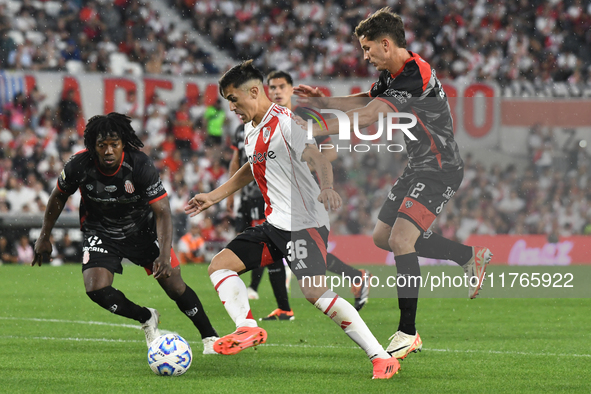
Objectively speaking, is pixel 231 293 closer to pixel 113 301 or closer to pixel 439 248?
pixel 113 301

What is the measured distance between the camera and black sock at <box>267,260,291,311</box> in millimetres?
8617

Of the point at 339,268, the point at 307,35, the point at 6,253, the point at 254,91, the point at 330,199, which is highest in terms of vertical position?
the point at 307,35

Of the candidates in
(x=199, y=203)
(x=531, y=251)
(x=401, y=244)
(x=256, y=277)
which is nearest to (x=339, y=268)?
(x=256, y=277)

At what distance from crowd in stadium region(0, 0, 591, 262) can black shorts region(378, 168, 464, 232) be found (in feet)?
16.1

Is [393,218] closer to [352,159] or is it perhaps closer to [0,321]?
[0,321]

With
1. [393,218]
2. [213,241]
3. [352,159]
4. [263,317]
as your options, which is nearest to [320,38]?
[213,241]

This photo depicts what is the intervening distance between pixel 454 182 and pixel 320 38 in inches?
699

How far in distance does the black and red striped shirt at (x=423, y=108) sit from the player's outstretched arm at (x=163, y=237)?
182cm

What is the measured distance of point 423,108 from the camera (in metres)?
6.11

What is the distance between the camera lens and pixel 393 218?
6.53 metres

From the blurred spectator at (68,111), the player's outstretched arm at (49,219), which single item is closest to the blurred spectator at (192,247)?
the blurred spectator at (68,111)

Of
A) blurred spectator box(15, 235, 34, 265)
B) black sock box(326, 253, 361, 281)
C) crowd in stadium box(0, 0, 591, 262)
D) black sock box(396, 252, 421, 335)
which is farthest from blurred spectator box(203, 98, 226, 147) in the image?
black sock box(396, 252, 421, 335)

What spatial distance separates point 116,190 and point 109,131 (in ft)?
1.57

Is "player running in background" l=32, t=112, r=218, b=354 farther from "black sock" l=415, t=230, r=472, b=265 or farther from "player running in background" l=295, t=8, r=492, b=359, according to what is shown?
"black sock" l=415, t=230, r=472, b=265
